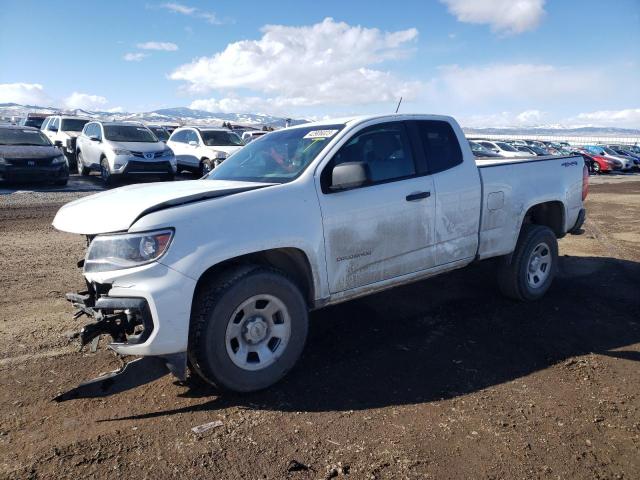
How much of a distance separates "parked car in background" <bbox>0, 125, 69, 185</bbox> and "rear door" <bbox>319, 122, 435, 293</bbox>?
40.3 ft

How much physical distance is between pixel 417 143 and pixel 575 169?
94.3 inches

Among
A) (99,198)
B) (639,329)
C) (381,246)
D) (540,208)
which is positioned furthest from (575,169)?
(99,198)

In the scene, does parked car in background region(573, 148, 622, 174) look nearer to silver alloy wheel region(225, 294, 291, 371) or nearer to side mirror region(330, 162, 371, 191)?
side mirror region(330, 162, 371, 191)

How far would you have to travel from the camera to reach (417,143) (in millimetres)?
4500

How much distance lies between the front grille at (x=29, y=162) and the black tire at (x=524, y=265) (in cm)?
1265

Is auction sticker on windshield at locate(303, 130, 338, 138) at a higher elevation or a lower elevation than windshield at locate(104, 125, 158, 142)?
lower

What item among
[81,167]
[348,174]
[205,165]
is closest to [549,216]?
[348,174]

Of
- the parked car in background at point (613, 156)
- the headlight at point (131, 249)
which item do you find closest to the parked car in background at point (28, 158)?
the headlight at point (131, 249)

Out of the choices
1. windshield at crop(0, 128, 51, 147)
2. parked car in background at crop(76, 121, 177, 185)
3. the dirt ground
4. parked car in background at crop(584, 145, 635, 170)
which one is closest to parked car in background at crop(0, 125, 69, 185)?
windshield at crop(0, 128, 51, 147)

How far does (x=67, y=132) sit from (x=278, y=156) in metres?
17.4

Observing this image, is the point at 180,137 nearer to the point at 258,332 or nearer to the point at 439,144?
the point at 439,144

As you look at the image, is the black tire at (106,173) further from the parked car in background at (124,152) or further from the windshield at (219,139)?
the windshield at (219,139)

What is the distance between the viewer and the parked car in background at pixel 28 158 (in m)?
13.3

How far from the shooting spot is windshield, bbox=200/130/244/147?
16953mm
